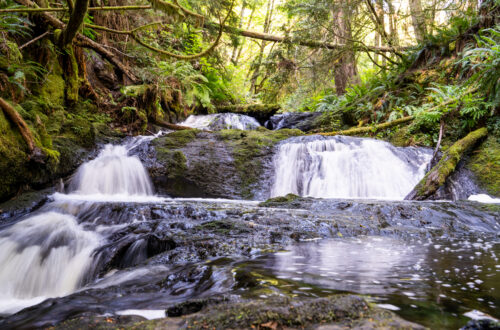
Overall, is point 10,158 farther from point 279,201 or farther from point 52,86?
point 279,201

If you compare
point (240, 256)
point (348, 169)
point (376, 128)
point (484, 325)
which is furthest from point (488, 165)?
point (484, 325)

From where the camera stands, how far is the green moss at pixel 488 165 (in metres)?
5.68

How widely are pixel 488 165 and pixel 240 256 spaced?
6.22 meters

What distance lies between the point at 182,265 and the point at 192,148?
5.62m

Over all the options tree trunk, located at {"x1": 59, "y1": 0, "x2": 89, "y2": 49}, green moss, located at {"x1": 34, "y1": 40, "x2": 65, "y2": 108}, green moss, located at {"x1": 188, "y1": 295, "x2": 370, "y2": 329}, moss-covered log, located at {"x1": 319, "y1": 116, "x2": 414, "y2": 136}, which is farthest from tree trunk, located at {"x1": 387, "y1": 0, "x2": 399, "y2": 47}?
green moss, located at {"x1": 188, "y1": 295, "x2": 370, "y2": 329}

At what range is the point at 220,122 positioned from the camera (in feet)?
39.3

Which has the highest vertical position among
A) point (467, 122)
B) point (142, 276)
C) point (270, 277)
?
point (467, 122)

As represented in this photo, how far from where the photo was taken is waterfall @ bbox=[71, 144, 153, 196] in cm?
604

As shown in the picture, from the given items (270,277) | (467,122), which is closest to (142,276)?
(270,277)

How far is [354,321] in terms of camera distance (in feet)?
3.31

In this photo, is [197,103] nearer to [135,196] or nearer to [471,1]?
[135,196]

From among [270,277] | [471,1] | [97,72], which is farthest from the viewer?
[97,72]

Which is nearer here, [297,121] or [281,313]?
[281,313]

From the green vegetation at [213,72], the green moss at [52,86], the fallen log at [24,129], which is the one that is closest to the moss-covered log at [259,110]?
the green vegetation at [213,72]
